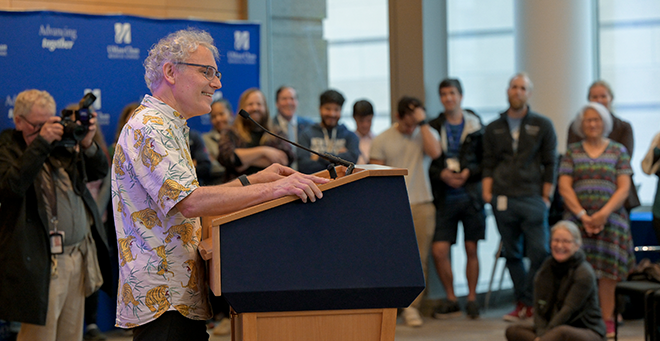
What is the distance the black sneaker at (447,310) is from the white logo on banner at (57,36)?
10.4 ft

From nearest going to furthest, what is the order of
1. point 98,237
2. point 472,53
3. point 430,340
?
point 98,237
point 430,340
point 472,53

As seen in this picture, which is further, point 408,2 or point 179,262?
point 408,2

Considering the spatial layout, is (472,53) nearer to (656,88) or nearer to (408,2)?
(408,2)

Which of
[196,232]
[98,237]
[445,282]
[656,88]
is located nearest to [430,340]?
[445,282]

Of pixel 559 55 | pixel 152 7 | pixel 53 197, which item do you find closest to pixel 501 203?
pixel 559 55

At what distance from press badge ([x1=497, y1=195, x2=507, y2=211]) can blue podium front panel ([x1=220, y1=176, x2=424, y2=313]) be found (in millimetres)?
3444

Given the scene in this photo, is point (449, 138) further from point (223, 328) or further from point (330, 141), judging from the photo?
point (223, 328)

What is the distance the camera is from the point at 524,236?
4984 mm

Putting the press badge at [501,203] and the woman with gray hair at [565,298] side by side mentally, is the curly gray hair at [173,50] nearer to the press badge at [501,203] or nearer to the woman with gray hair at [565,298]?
the woman with gray hair at [565,298]

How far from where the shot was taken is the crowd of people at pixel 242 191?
1784 mm

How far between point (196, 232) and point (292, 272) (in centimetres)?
38

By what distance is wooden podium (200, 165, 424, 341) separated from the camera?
1.62 meters

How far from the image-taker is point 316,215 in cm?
167

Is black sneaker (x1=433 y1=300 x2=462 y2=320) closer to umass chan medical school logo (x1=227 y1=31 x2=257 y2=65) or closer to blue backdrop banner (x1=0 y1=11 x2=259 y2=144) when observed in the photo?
blue backdrop banner (x1=0 y1=11 x2=259 y2=144)
